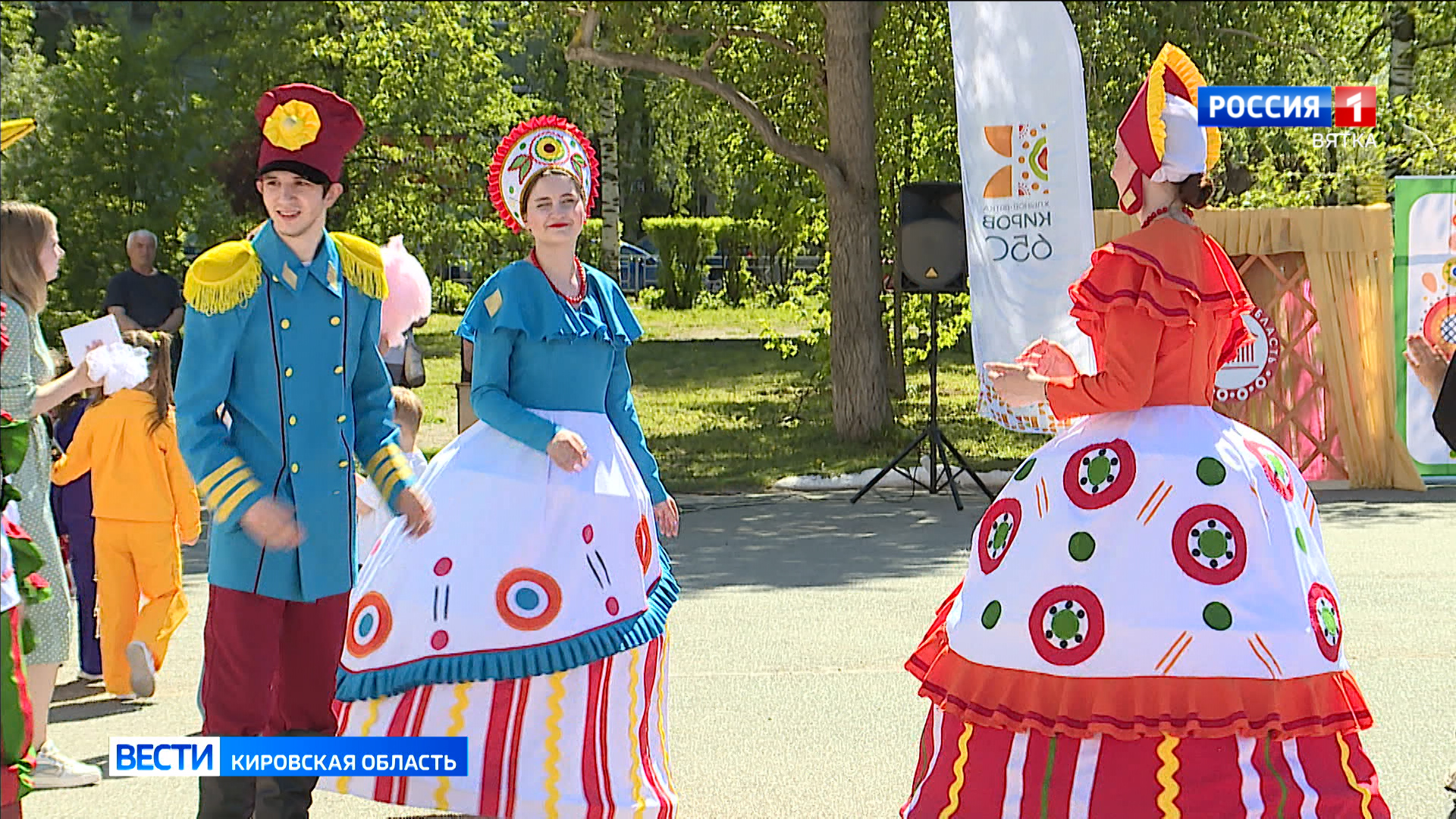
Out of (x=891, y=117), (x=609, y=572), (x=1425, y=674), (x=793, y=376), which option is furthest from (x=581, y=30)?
(x=609, y=572)

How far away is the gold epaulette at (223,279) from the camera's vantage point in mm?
3875

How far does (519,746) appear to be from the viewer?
4.34 metres

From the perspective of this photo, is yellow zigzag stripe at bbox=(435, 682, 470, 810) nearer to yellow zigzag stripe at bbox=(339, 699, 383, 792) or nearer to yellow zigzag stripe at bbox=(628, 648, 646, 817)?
yellow zigzag stripe at bbox=(339, 699, 383, 792)

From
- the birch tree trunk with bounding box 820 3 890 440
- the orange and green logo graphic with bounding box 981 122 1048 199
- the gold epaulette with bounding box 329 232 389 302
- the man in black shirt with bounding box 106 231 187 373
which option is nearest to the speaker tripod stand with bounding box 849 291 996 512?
the orange and green logo graphic with bounding box 981 122 1048 199

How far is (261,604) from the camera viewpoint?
393cm

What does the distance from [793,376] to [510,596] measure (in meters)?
17.0

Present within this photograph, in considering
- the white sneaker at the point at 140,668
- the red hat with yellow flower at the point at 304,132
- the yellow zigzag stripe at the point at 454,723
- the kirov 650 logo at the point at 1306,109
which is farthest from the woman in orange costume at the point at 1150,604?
the kirov 650 logo at the point at 1306,109

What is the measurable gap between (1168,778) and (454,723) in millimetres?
1744

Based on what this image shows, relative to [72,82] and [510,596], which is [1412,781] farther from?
[72,82]

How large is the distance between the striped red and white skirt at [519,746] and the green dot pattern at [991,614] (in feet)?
3.26

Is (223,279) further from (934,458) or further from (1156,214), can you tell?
(934,458)

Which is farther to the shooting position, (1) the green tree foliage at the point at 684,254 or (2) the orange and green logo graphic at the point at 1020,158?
(1) the green tree foliage at the point at 684,254

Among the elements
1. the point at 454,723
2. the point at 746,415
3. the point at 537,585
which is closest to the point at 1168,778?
the point at 537,585

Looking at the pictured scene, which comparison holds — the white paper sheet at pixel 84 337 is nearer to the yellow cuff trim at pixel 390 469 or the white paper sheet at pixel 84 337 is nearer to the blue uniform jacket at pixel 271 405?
the blue uniform jacket at pixel 271 405
